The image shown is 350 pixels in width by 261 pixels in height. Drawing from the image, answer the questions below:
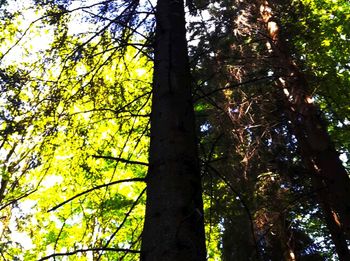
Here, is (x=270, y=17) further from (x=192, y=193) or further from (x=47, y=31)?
(x=192, y=193)

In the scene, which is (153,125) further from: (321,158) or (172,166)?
(321,158)

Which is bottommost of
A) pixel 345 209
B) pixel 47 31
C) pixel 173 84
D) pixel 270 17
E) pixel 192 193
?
pixel 192 193

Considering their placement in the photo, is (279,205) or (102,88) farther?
(279,205)

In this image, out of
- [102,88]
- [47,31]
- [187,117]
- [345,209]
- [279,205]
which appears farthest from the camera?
[279,205]

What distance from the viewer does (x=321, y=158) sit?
21.7 ft

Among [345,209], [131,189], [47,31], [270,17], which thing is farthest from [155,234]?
[131,189]

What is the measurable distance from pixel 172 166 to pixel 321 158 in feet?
18.1

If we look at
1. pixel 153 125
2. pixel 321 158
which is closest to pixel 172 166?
pixel 153 125

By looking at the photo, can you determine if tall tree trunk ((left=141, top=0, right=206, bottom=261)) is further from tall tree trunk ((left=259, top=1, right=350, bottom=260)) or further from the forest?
tall tree trunk ((left=259, top=1, right=350, bottom=260))

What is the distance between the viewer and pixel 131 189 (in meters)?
13.7

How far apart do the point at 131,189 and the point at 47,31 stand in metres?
9.81

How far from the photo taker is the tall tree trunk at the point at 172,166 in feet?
5.10

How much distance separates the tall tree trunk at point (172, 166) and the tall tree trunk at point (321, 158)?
3808 millimetres

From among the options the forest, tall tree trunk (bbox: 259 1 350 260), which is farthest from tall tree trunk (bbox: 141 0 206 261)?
tall tree trunk (bbox: 259 1 350 260)
